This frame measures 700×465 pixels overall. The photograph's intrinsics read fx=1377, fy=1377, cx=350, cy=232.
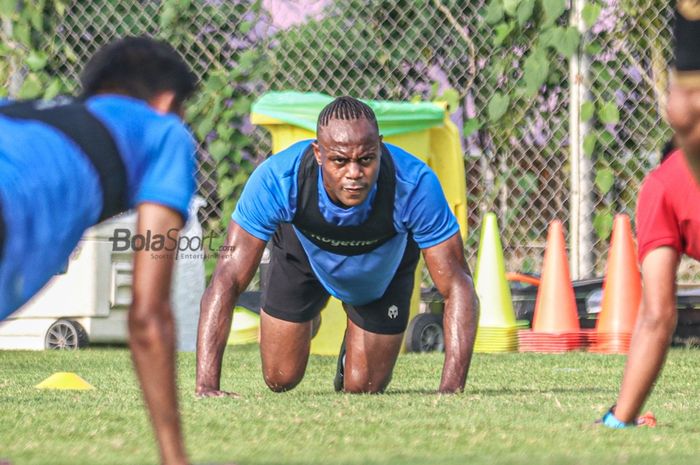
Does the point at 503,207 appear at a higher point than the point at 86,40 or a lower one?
lower

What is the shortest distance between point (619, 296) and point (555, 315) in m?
0.46

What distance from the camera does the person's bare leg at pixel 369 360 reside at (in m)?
7.10

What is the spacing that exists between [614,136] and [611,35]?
2.53ft

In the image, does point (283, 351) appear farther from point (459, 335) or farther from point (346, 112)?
point (346, 112)

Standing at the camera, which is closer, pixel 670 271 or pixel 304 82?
pixel 670 271

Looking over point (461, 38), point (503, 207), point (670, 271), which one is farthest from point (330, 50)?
point (670, 271)

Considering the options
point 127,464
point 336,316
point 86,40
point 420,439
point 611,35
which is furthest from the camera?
point 86,40

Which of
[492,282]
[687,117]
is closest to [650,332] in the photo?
[687,117]

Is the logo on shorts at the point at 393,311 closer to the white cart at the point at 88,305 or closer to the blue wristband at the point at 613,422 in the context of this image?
the blue wristband at the point at 613,422

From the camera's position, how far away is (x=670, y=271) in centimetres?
483

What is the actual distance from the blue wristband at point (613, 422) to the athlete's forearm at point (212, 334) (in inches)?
79.4

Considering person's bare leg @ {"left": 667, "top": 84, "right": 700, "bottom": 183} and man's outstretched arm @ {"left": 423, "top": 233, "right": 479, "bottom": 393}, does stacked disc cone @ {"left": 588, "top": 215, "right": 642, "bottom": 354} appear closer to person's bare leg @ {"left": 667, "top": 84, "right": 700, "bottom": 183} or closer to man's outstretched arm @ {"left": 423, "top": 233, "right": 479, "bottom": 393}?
man's outstretched arm @ {"left": 423, "top": 233, "right": 479, "bottom": 393}

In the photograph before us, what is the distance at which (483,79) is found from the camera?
10758mm

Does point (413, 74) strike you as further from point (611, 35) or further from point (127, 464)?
point (127, 464)
